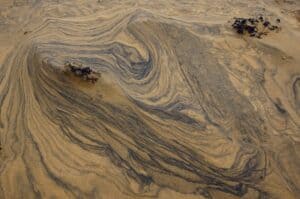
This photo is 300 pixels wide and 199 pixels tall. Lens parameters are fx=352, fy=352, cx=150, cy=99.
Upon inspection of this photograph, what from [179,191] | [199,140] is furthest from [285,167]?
[179,191]

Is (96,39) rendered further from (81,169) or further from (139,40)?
(81,169)

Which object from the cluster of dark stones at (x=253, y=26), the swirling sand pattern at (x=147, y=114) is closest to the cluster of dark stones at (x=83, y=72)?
the swirling sand pattern at (x=147, y=114)

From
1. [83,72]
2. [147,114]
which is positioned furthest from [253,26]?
[83,72]

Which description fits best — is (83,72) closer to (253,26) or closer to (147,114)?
(147,114)

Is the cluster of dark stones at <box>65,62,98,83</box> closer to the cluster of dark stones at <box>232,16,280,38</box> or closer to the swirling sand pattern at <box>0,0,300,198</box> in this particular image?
the swirling sand pattern at <box>0,0,300,198</box>

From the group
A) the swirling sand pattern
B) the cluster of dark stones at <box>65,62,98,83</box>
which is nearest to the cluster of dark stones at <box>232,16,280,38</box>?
the swirling sand pattern

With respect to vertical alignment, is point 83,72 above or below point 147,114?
above

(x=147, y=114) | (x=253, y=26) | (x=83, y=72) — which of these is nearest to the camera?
(x=147, y=114)
